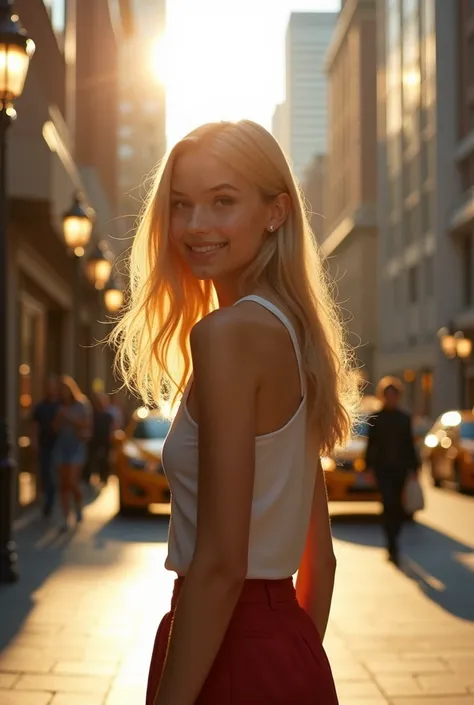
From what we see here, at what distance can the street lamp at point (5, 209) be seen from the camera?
1060cm

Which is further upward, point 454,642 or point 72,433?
point 72,433

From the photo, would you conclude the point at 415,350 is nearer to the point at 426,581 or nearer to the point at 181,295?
the point at 426,581

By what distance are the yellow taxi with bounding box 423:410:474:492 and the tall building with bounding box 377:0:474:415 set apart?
649 inches

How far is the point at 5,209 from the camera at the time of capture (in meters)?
11.0

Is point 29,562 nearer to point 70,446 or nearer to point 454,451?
point 70,446

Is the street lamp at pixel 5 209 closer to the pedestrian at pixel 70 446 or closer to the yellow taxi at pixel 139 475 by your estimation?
the pedestrian at pixel 70 446

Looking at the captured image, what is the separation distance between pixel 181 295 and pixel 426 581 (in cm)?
878

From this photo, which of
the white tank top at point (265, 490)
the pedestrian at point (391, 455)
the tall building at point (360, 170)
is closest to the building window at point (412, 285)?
the tall building at point (360, 170)

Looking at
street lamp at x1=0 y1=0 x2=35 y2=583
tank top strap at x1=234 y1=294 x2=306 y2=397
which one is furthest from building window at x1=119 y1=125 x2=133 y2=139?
tank top strap at x1=234 y1=294 x2=306 y2=397

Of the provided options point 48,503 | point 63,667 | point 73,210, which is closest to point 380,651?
point 63,667

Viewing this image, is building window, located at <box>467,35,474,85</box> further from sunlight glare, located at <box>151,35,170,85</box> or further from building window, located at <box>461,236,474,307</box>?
sunlight glare, located at <box>151,35,170,85</box>

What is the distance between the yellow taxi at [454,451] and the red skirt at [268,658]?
2068cm

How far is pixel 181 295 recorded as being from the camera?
2.37 m

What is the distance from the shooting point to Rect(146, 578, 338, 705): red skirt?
6.54 ft
